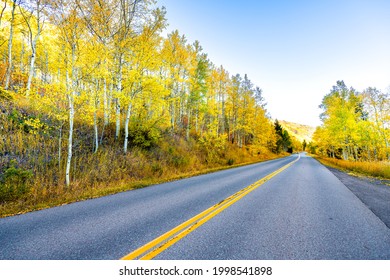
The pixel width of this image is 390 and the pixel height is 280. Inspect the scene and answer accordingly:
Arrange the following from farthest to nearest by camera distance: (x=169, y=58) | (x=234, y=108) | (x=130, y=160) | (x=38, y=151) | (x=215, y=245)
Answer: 1. (x=234, y=108)
2. (x=169, y=58)
3. (x=130, y=160)
4. (x=38, y=151)
5. (x=215, y=245)

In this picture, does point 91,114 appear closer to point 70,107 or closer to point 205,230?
point 70,107

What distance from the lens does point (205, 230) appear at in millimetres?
3445

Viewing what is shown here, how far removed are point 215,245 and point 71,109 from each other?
7.00m

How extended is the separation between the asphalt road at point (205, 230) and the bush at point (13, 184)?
1.36 m

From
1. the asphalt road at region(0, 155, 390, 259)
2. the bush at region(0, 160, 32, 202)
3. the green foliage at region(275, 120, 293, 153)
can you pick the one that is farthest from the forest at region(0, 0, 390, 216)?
the green foliage at region(275, 120, 293, 153)

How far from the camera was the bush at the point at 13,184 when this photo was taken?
4.90 meters

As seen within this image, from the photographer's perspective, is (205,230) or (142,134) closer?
(205,230)

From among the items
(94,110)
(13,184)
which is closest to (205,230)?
(13,184)

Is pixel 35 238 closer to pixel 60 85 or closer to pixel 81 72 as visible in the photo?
pixel 60 85

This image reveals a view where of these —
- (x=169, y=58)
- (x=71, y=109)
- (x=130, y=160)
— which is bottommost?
(x=130, y=160)

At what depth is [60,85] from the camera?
6.50 metres

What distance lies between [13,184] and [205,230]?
19.5 feet
